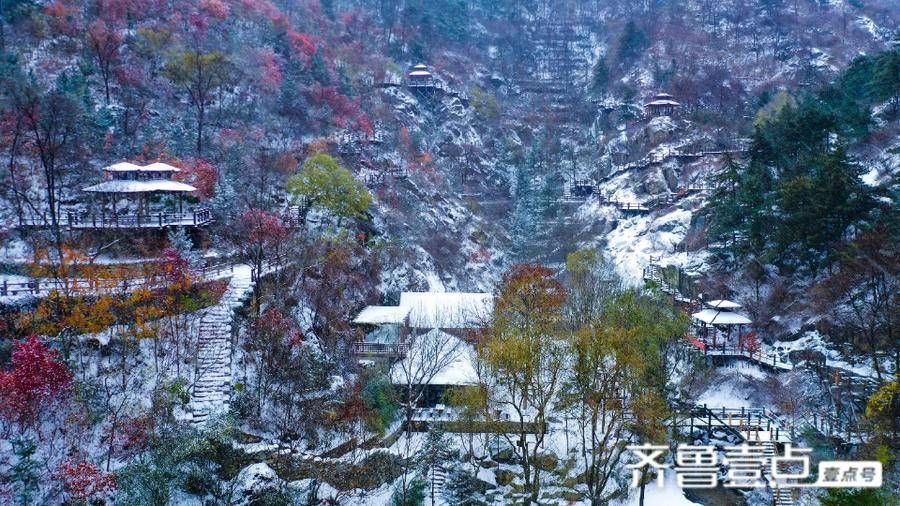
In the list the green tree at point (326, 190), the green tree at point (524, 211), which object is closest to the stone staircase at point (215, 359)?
the green tree at point (326, 190)

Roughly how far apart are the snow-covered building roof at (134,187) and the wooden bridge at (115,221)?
120 centimetres

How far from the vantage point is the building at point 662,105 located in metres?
61.2

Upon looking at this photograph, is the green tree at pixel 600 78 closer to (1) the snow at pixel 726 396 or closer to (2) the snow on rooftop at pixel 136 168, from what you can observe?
(1) the snow at pixel 726 396

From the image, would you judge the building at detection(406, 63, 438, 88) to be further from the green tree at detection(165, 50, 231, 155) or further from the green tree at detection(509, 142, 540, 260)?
the green tree at detection(165, 50, 231, 155)

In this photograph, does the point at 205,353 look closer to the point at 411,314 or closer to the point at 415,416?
the point at 415,416

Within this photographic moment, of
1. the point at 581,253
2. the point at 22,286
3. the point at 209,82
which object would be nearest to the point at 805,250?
the point at 581,253

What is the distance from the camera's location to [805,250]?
97.1 ft

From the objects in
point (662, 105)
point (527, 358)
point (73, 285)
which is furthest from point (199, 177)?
point (662, 105)

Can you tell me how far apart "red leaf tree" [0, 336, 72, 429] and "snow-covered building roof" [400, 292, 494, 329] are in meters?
15.8

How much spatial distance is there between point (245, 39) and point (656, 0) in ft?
230

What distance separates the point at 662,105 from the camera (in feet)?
203

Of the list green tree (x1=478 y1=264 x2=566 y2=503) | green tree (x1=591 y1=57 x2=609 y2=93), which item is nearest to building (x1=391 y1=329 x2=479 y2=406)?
green tree (x1=478 y1=264 x2=566 y2=503)

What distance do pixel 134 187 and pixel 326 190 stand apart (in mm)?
10654

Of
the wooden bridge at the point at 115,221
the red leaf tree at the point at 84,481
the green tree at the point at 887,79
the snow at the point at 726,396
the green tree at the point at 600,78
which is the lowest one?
the snow at the point at 726,396
